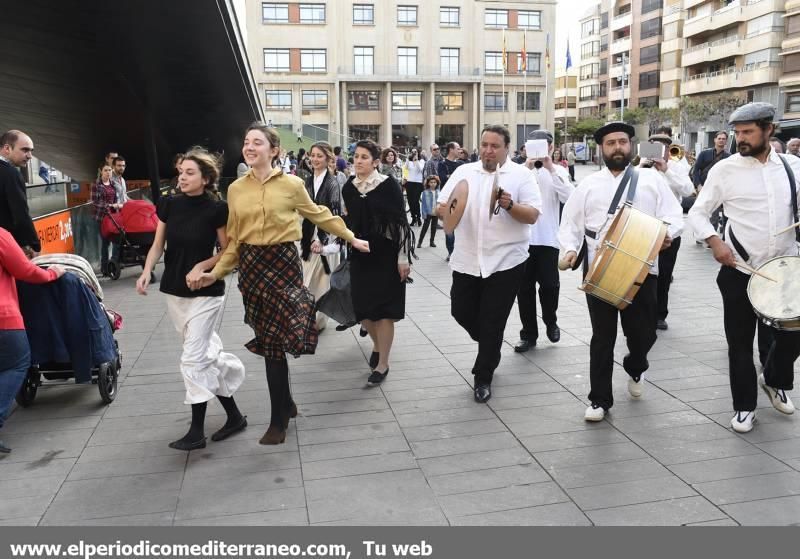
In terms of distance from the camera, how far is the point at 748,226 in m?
4.64

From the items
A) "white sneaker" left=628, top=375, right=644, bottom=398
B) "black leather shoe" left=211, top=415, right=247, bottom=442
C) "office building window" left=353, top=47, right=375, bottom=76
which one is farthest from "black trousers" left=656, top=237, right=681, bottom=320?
"office building window" left=353, top=47, right=375, bottom=76

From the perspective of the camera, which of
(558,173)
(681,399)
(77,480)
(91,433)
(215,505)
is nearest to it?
(215,505)

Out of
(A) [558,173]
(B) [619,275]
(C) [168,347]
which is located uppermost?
(A) [558,173]

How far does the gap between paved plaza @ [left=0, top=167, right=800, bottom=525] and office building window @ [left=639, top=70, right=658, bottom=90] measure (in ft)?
247

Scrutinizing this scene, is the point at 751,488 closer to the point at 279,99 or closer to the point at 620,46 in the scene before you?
the point at 279,99

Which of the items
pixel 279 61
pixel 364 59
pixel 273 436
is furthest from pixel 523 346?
pixel 364 59

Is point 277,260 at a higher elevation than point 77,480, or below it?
higher

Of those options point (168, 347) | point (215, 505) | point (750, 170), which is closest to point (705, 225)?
point (750, 170)

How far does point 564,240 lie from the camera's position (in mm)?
4973

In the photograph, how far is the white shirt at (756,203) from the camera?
4.55 metres

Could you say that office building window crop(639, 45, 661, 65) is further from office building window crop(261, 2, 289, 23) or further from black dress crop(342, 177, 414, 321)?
black dress crop(342, 177, 414, 321)

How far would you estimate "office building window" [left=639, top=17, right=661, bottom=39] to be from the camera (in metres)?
75.1

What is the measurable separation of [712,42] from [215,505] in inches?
2724
